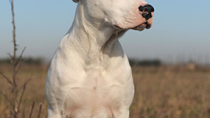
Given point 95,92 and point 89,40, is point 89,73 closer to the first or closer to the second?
point 95,92

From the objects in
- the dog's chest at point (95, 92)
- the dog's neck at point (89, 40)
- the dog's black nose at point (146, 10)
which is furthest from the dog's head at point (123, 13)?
the dog's chest at point (95, 92)

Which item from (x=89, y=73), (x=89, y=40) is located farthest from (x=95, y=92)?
(x=89, y=40)

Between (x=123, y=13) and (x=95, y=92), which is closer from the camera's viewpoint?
(x=123, y=13)

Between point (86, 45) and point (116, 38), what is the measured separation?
0.32 metres

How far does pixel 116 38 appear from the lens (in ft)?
8.37

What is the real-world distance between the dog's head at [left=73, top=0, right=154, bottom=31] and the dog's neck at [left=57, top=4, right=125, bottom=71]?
0.12 metres

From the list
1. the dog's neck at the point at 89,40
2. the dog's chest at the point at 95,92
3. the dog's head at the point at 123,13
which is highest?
the dog's head at the point at 123,13

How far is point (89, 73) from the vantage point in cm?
263

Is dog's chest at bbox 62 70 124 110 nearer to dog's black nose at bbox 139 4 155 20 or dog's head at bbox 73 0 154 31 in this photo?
dog's head at bbox 73 0 154 31

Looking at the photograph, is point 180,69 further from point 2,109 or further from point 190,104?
point 2,109

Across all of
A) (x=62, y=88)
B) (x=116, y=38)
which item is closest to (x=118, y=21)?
(x=116, y=38)

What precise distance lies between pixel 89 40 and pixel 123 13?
516 millimetres

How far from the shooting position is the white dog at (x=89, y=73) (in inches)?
99.9

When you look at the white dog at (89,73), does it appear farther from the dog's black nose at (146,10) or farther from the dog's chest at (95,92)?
the dog's black nose at (146,10)
